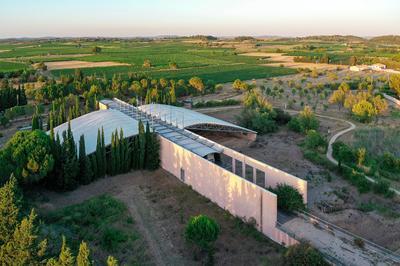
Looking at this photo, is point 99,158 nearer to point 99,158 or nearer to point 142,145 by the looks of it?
point 99,158

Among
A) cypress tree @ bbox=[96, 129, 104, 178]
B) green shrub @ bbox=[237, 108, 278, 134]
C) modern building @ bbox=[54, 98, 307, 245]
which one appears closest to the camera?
modern building @ bbox=[54, 98, 307, 245]

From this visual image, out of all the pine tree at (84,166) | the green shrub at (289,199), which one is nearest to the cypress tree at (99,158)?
the pine tree at (84,166)

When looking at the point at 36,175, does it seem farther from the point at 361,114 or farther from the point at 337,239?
the point at 361,114

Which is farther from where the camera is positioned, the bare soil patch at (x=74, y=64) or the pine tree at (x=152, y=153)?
the bare soil patch at (x=74, y=64)

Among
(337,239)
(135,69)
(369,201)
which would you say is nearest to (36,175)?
(337,239)

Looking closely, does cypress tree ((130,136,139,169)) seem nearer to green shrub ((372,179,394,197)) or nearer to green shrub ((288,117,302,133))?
green shrub ((372,179,394,197))

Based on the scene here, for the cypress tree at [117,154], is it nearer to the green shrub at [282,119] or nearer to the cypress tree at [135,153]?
the cypress tree at [135,153]

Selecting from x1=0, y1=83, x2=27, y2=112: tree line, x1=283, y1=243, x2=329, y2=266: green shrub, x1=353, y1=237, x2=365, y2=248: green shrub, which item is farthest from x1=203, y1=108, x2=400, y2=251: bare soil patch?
x1=0, y1=83, x2=27, y2=112: tree line
